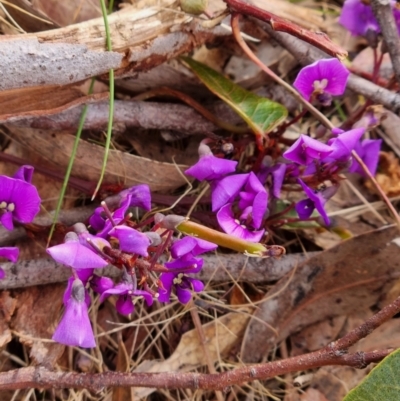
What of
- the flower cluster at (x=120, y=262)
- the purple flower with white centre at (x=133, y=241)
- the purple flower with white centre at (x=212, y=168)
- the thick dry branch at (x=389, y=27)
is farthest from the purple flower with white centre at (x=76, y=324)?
the thick dry branch at (x=389, y=27)

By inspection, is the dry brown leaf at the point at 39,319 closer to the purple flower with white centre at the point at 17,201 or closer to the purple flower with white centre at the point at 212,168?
the purple flower with white centre at the point at 17,201

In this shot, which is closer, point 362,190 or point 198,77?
point 198,77

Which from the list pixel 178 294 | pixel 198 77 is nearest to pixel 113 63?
pixel 198 77

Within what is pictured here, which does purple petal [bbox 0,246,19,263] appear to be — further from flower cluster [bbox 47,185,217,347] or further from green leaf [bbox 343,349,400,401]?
→ green leaf [bbox 343,349,400,401]

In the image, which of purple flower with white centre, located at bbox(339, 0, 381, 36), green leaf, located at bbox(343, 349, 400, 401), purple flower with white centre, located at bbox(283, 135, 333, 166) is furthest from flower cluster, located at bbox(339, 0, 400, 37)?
green leaf, located at bbox(343, 349, 400, 401)

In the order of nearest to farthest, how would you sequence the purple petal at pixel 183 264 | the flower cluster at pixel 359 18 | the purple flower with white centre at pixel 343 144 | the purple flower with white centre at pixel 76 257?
the purple flower with white centre at pixel 76 257 → the purple petal at pixel 183 264 → the purple flower with white centre at pixel 343 144 → the flower cluster at pixel 359 18

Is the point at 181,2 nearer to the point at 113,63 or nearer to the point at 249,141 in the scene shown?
Result: the point at 113,63

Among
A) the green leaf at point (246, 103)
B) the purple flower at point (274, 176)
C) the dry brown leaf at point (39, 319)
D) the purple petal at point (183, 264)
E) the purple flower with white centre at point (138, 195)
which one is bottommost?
the dry brown leaf at point (39, 319)
